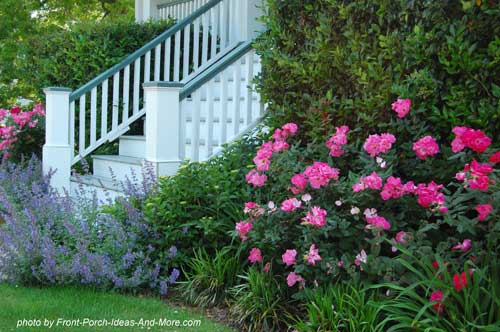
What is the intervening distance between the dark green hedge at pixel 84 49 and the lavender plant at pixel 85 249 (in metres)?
3.57

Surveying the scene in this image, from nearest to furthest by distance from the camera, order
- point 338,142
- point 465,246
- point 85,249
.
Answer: point 465,246 → point 338,142 → point 85,249

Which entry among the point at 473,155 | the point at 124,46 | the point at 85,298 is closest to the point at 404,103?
the point at 473,155

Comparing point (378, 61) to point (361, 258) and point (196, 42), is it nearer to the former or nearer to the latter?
point (361, 258)

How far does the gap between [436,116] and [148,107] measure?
2.83 m

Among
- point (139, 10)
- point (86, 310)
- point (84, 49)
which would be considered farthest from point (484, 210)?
point (139, 10)

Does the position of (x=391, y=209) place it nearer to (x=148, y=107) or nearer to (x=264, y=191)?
(x=264, y=191)

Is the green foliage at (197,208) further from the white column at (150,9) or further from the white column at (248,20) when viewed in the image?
the white column at (150,9)

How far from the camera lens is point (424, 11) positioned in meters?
3.86

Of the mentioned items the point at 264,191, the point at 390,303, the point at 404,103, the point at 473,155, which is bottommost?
the point at 390,303

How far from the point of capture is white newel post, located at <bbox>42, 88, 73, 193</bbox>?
23.2 ft

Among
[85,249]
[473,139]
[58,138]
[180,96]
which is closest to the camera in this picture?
[473,139]

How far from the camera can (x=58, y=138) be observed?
7.14m

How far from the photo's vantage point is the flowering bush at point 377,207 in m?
3.35

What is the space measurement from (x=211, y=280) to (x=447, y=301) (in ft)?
5.70
